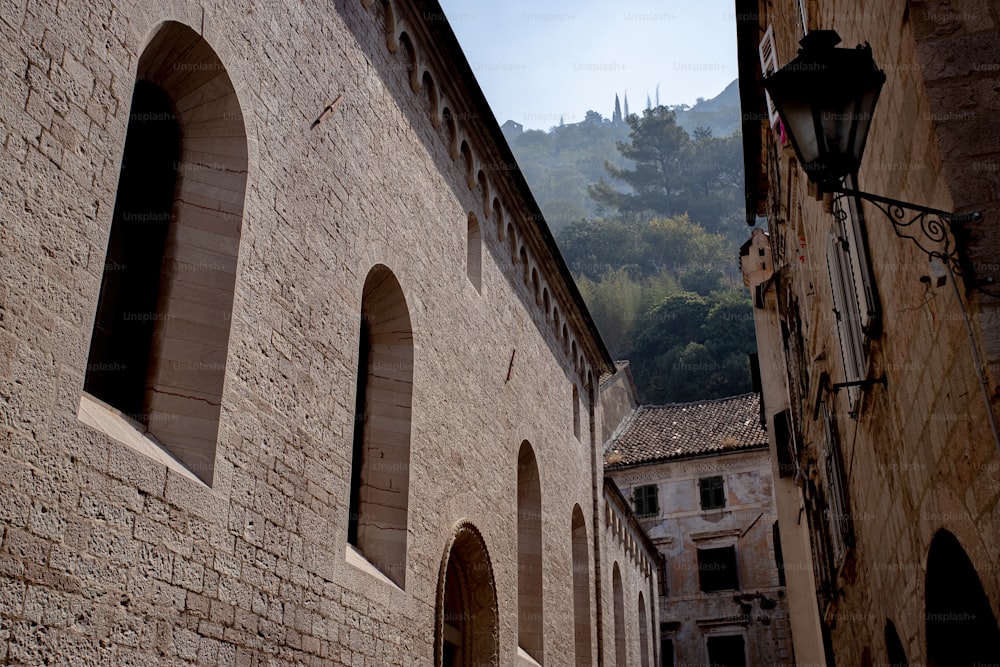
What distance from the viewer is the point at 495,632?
456 inches

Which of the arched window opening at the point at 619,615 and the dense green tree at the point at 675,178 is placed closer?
the arched window opening at the point at 619,615

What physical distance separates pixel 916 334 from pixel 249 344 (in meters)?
4.46

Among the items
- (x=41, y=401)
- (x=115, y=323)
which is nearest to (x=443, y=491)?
(x=115, y=323)

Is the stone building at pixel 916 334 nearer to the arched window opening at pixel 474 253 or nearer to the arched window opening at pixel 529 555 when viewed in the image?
the arched window opening at pixel 474 253

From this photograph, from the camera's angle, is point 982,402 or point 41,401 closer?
→ point 982,402

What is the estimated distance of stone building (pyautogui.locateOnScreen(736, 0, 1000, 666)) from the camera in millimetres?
4359

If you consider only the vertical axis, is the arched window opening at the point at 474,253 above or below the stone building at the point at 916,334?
above

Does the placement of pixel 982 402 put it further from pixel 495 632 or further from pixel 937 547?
pixel 495 632

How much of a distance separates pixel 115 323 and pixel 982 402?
Answer: 5301 mm

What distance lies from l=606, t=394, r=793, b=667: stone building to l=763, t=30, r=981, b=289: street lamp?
26.4 m

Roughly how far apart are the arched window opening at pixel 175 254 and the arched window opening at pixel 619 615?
53.1 feet

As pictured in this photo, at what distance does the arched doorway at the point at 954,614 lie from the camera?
529 cm

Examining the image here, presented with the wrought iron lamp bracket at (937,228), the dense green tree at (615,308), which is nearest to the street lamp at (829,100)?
the wrought iron lamp bracket at (937,228)

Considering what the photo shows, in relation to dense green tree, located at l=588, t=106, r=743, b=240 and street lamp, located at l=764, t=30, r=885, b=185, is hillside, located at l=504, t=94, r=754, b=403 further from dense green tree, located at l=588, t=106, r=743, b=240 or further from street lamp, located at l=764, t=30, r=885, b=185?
street lamp, located at l=764, t=30, r=885, b=185
